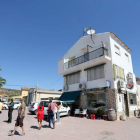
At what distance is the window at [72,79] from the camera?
1594cm

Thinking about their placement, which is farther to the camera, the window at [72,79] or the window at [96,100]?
the window at [72,79]

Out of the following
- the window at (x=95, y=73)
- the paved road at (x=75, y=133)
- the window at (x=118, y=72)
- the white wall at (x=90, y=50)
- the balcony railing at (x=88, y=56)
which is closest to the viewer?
the paved road at (x=75, y=133)

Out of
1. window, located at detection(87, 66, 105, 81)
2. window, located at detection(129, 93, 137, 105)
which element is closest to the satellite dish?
window, located at detection(87, 66, 105, 81)

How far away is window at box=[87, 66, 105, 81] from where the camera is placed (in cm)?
1316

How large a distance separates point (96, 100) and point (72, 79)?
488 centimetres

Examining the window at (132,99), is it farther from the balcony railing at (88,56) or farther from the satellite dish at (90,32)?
the satellite dish at (90,32)

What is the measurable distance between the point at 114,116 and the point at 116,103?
1.32 m

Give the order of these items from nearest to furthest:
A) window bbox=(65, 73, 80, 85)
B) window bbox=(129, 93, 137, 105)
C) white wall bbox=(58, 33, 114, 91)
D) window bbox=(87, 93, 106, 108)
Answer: window bbox=(87, 93, 106, 108) < white wall bbox=(58, 33, 114, 91) < window bbox=(129, 93, 137, 105) < window bbox=(65, 73, 80, 85)

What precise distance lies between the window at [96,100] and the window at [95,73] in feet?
6.23

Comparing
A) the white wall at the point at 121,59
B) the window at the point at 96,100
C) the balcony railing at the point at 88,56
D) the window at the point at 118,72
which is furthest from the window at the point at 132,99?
the balcony railing at the point at 88,56

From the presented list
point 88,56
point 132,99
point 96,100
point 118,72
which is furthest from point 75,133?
point 132,99

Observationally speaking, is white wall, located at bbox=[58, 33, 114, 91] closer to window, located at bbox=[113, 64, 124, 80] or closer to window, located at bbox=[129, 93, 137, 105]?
window, located at bbox=[113, 64, 124, 80]

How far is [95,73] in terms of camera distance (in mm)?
13719

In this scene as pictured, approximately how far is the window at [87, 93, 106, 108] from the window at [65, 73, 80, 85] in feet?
9.66
